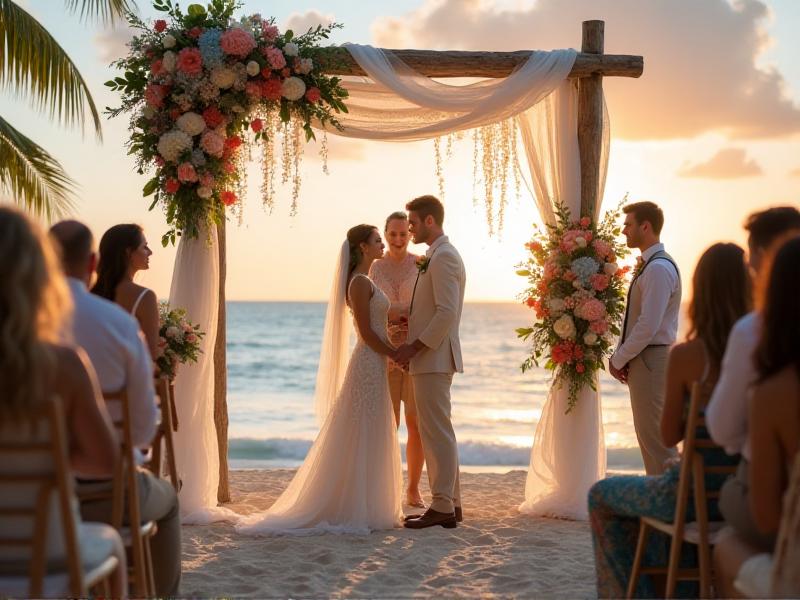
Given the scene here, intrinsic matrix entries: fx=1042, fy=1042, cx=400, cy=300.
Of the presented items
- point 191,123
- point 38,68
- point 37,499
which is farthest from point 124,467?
point 38,68

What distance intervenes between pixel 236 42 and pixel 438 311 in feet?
7.17

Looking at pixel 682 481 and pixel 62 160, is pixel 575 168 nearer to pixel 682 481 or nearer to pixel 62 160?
pixel 682 481

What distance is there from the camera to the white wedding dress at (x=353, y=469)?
22.1ft

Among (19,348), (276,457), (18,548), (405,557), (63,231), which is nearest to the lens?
(19,348)

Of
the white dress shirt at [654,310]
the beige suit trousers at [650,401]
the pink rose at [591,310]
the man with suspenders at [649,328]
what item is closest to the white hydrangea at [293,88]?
the man with suspenders at [649,328]

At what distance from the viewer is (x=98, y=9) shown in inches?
402

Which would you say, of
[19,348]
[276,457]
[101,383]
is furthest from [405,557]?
[276,457]

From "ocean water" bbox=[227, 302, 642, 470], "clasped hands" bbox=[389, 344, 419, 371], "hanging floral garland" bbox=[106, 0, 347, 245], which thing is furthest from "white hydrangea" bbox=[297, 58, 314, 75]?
"ocean water" bbox=[227, 302, 642, 470]

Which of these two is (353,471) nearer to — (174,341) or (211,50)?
(174,341)

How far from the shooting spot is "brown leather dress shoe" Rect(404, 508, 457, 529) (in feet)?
22.5

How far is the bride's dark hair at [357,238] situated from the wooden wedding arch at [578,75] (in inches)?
43.4

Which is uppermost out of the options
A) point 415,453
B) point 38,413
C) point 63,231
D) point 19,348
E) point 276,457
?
point 63,231

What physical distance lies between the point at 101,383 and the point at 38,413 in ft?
2.95

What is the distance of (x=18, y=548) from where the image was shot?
3.05 metres
